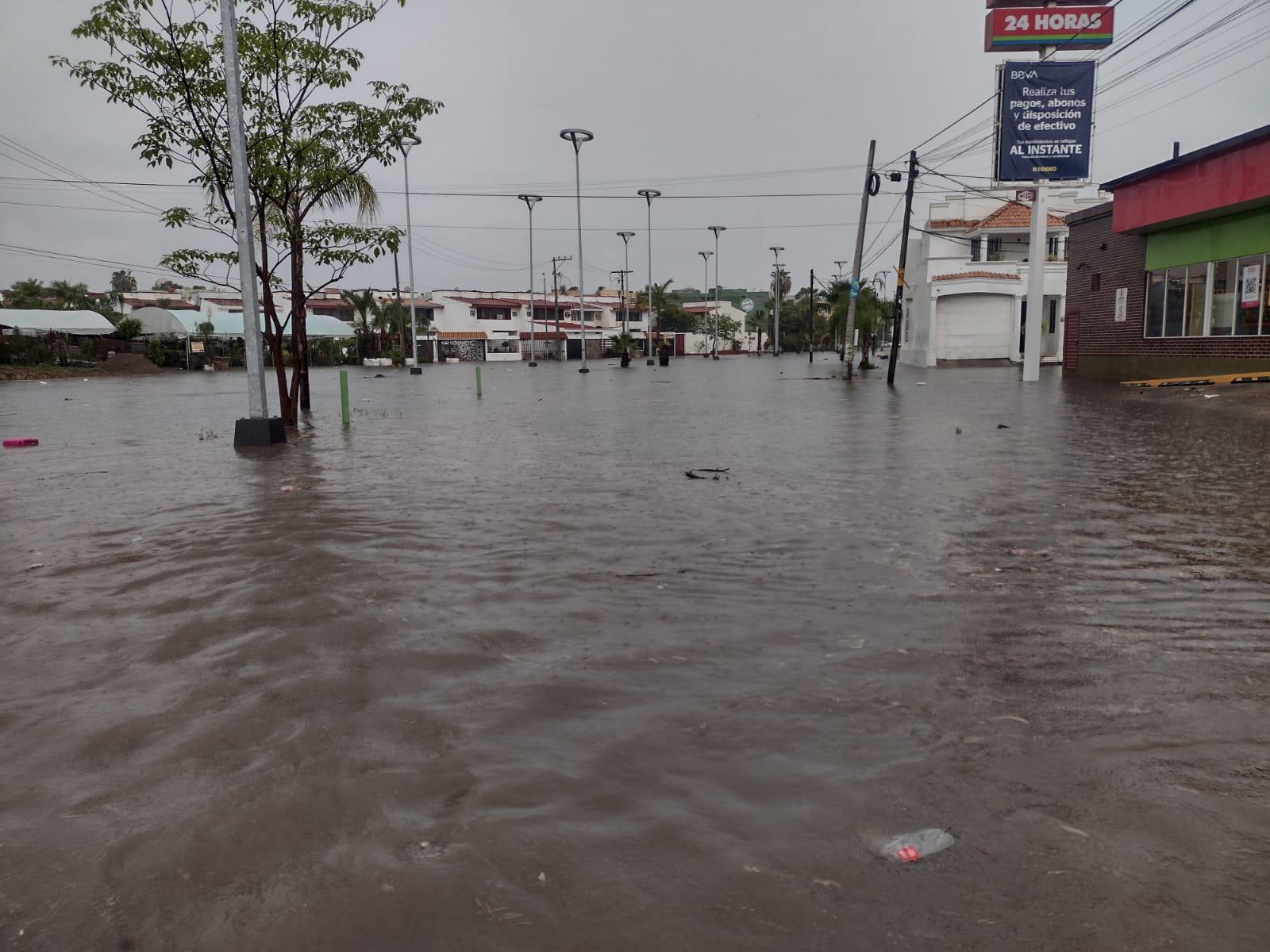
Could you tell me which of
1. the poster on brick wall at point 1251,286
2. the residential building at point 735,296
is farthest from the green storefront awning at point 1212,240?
the residential building at point 735,296

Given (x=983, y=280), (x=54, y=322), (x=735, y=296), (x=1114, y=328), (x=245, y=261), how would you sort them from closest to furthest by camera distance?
1. (x=245, y=261)
2. (x=1114, y=328)
3. (x=983, y=280)
4. (x=54, y=322)
5. (x=735, y=296)

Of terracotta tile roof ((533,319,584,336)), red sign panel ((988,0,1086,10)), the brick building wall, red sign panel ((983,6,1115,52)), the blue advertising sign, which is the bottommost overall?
the brick building wall

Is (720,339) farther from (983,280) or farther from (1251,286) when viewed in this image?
→ (1251,286)

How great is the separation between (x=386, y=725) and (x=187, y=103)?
14.8 metres

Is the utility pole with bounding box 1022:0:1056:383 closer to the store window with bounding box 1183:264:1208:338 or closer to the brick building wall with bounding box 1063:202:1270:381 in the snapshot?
the brick building wall with bounding box 1063:202:1270:381

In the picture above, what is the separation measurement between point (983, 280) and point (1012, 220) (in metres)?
5.52

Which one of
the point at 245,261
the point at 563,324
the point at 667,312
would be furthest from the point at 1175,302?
the point at 667,312

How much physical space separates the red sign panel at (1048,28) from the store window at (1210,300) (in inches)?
316

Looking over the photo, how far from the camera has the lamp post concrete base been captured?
1435cm

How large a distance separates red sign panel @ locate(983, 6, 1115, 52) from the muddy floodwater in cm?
2723

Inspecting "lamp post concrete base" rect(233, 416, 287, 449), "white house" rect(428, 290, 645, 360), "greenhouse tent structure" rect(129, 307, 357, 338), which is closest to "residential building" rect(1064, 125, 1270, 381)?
"lamp post concrete base" rect(233, 416, 287, 449)

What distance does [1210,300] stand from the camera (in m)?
26.8

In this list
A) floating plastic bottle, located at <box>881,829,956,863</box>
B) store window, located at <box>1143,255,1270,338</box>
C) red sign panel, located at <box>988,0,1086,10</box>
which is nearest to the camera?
floating plastic bottle, located at <box>881,829,956,863</box>

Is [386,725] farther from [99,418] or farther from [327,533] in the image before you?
[99,418]
